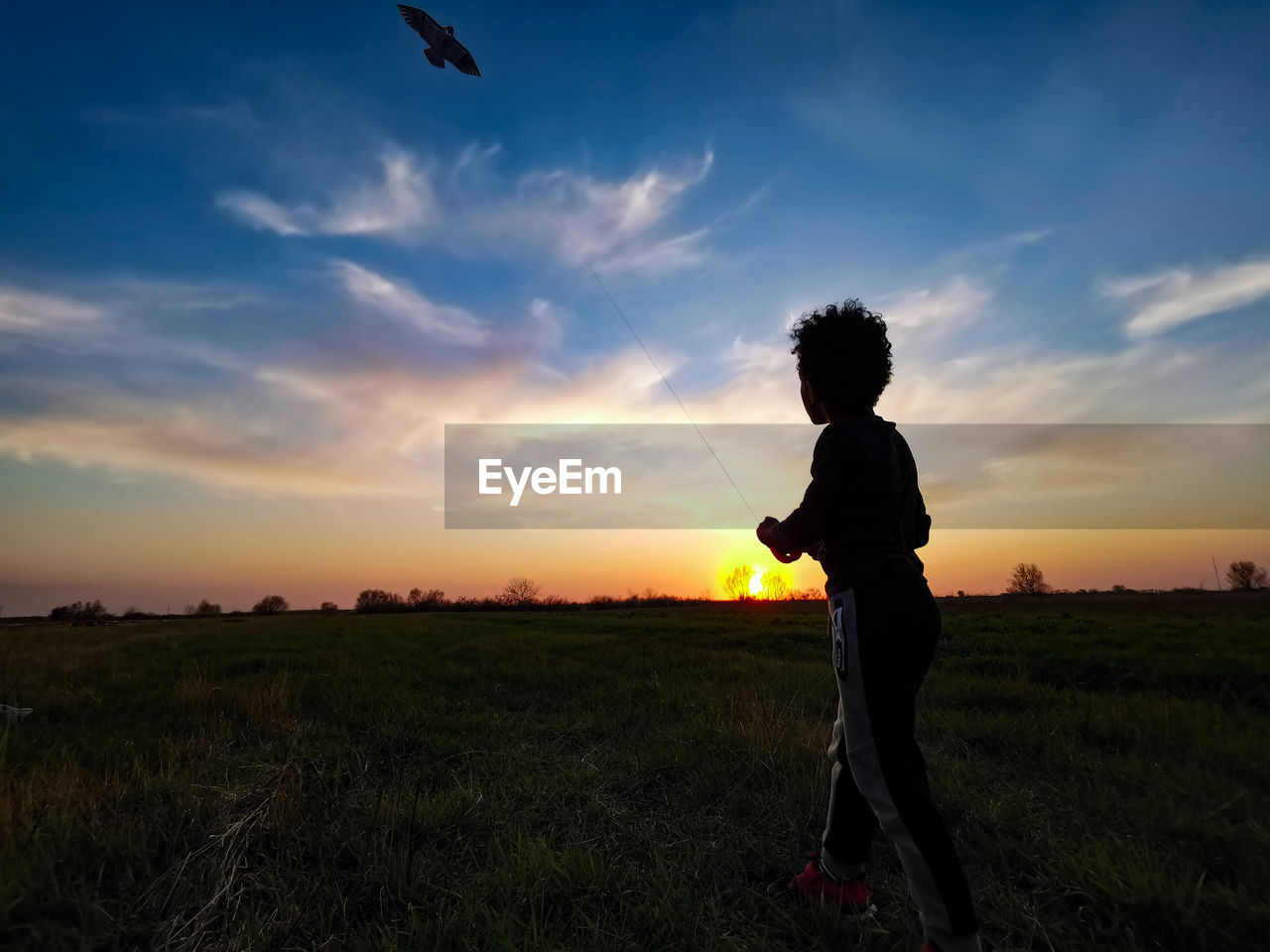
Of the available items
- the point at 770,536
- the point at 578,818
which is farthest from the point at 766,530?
the point at 578,818

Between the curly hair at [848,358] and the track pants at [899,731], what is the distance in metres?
0.83

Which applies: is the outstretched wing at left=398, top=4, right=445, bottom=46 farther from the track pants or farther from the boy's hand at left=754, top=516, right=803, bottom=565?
the track pants

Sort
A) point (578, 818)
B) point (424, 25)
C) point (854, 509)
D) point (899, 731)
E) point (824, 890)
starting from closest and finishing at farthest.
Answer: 1. point (899, 731)
2. point (854, 509)
3. point (824, 890)
4. point (578, 818)
5. point (424, 25)

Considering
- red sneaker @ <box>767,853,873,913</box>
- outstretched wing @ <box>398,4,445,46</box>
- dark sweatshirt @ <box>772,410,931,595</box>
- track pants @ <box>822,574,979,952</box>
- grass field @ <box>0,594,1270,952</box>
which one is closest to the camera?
track pants @ <box>822,574,979,952</box>

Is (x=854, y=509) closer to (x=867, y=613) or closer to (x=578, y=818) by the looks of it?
(x=867, y=613)

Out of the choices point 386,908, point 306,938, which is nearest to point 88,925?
point 306,938

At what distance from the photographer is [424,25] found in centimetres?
712

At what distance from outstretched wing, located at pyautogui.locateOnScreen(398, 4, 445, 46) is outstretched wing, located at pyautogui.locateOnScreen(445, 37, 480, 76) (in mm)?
107

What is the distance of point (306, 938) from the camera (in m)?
2.59

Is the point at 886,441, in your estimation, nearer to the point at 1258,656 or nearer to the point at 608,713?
the point at 608,713

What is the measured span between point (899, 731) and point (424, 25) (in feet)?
27.7

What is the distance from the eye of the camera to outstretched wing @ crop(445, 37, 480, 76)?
7.33m

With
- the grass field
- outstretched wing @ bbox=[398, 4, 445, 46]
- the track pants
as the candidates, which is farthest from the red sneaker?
outstretched wing @ bbox=[398, 4, 445, 46]

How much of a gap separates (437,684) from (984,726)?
23.0 feet
